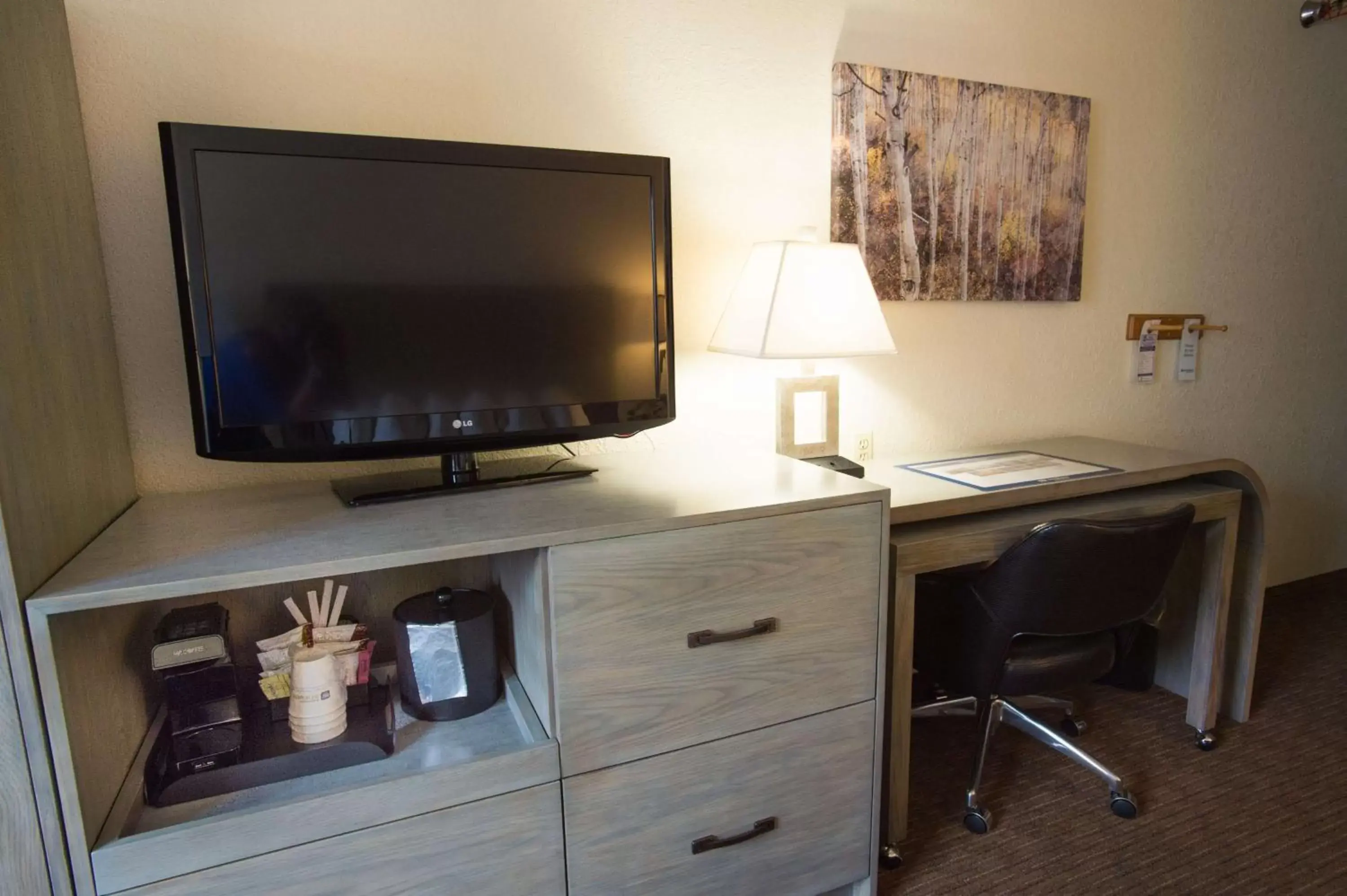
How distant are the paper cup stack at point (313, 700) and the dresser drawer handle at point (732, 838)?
610 mm

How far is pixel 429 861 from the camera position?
40.7 inches

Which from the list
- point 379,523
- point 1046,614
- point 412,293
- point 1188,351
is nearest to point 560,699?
point 379,523

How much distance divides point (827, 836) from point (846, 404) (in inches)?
40.8

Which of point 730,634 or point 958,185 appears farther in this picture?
point 958,185

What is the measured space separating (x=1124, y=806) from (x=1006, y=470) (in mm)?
785

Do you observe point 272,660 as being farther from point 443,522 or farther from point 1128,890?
point 1128,890

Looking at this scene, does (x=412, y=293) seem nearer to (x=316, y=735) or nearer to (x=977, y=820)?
(x=316, y=735)

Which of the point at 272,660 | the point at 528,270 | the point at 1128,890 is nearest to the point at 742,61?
the point at 528,270

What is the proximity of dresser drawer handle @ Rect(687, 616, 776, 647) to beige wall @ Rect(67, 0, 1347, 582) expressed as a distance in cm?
63

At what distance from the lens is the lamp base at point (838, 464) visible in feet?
5.41

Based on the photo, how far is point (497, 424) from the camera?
1.31 meters

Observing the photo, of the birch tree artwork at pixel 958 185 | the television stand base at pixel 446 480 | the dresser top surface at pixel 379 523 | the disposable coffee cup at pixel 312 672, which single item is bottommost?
the disposable coffee cup at pixel 312 672

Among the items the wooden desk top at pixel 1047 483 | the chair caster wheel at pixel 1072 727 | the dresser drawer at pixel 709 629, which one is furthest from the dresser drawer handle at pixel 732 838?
the chair caster wheel at pixel 1072 727

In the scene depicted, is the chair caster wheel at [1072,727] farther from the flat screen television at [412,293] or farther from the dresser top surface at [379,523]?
the flat screen television at [412,293]
